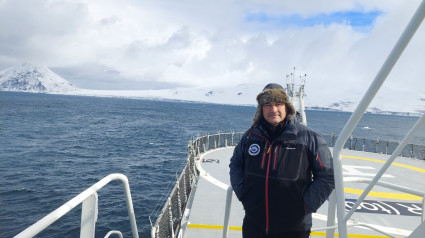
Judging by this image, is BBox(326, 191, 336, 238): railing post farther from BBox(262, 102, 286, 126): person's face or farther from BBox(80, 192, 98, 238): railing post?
BBox(80, 192, 98, 238): railing post

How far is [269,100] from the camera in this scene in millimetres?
2875

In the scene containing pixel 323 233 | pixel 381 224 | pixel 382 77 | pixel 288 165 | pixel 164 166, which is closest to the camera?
pixel 382 77

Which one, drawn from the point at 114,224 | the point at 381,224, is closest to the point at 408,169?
the point at 381,224

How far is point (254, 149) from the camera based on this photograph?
9.54 ft

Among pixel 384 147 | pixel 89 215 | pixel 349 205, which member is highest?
pixel 89 215

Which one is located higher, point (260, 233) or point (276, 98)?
point (276, 98)

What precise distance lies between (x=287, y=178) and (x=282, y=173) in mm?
68

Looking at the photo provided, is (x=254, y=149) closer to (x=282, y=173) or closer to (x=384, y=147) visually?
(x=282, y=173)

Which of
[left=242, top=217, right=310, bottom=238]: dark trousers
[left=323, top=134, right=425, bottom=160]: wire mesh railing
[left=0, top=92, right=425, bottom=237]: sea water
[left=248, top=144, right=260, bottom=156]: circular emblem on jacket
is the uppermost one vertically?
[left=248, top=144, right=260, bottom=156]: circular emblem on jacket

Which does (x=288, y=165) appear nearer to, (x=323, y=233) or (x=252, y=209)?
(x=252, y=209)

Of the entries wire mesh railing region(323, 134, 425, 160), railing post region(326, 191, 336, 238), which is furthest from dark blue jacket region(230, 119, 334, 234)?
wire mesh railing region(323, 134, 425, 160)

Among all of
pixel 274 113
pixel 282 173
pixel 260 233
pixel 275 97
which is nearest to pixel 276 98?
pixel 275 97

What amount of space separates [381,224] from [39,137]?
1881 inches

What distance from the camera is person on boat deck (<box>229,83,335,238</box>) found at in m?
2.70
